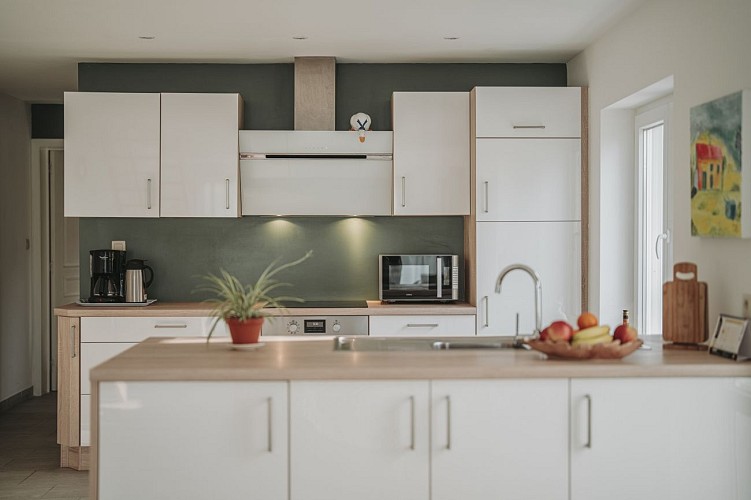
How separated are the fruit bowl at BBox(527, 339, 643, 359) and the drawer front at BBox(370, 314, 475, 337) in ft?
6.52

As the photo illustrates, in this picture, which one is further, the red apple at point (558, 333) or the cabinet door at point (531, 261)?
the cabinet door at point (531, 261)

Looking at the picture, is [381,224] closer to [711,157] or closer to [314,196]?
[314,196]

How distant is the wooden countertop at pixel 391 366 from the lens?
2.69 metres

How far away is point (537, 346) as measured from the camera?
289 cm

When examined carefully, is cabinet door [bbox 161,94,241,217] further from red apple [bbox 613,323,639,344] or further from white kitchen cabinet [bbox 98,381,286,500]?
red apple [bbox 613,323,639,344]

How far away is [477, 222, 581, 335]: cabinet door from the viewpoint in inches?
196

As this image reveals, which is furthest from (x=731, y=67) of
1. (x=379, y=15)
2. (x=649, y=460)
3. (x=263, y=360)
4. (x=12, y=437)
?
(x=12, y=437)

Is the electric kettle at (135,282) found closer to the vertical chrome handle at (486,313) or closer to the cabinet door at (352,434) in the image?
the vertical chrome handle at (486,313)

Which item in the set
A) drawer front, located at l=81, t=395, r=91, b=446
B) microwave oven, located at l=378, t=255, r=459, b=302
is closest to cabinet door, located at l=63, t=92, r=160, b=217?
drawer front, located at l=81, t=395, r=91, b=446

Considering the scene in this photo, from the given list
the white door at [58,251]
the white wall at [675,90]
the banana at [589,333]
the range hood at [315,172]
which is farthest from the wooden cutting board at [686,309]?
the white door at [58,251]

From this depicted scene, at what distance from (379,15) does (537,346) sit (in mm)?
2167

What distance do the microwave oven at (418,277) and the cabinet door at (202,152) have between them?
1053 mm

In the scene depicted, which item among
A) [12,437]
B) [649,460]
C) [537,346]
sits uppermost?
[537,346]

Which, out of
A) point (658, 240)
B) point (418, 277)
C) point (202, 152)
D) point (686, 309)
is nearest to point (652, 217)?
point (658, 240)
